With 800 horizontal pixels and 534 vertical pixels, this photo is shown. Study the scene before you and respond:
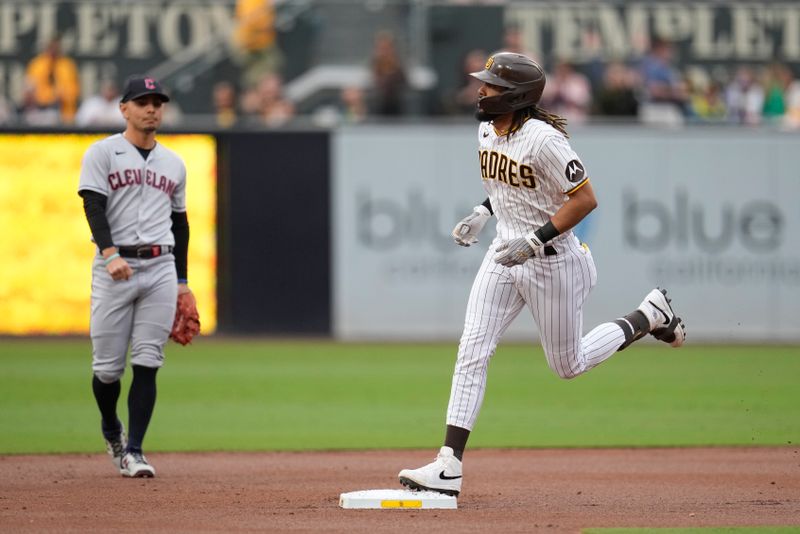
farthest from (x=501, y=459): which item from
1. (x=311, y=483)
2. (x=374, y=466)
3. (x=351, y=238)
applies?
(x=351, y=238)

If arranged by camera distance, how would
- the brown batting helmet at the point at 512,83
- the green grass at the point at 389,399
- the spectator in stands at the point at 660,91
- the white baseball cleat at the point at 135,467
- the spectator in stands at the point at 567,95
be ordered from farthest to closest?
the spectator in stands at the point at 660,91 < the spectator in stands at the point at 567,95 < the green grass at the point at 389,399 < the white baseball cleat at the point at 135,467 < the brown batting helmet at the point at 512,83

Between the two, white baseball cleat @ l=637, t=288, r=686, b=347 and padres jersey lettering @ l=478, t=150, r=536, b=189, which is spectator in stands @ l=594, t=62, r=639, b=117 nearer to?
white baseball cleat @ l=637, t=288, r=686, b=347

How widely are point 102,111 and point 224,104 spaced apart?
156cm

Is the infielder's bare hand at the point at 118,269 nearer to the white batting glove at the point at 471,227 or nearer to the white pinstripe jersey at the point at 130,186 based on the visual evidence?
the white pinstripe jersey at the point at 130,186

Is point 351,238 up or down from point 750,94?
down

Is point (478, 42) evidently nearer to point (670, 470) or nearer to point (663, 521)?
point (670, 470)

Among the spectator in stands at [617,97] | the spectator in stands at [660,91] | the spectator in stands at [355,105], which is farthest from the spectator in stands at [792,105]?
the spectator in stands at [355,105]

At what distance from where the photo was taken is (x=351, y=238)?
59.5 ft

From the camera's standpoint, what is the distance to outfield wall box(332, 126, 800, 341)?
59.5ft

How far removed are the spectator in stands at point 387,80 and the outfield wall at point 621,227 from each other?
35 centimetres

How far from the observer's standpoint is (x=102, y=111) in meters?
18.0

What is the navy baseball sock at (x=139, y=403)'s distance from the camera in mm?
8078

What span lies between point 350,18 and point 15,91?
457 centimetres

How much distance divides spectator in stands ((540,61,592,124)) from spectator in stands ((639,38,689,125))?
794 mm
